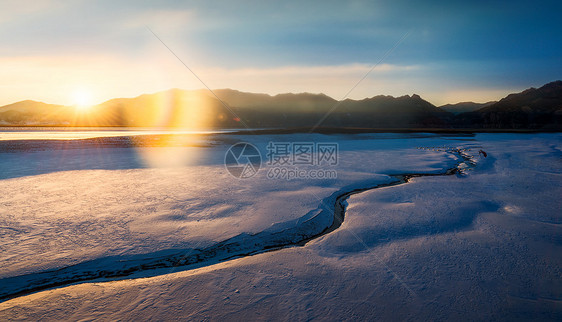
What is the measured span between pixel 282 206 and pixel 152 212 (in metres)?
3.03

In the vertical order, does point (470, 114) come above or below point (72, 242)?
above

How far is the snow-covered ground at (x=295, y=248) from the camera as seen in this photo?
9.75ft

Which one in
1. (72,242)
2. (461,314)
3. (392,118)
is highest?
(392,118)

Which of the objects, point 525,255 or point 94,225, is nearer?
point 525,255

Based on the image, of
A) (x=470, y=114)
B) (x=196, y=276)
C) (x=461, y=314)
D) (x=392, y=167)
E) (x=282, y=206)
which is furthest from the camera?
(x=470, y=114)

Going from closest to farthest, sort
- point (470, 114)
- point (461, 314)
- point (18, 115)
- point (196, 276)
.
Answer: point (461, 314) < point (196, 276) < point (470, 114) < point (18, 115)

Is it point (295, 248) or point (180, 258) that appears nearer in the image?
point (180, 258)

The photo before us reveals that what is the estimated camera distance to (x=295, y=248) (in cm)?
440

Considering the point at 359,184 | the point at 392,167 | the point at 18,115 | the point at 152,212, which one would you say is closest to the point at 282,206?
the point at 152,212

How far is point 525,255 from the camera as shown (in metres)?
3.98

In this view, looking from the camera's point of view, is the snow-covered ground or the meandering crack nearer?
the snow-covered ground

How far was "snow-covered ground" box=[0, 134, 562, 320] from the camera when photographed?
2971 mm

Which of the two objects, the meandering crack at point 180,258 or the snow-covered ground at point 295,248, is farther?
the meandering crack at point 180,258

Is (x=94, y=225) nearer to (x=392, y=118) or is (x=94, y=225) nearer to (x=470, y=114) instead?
(x=392, y=118)
